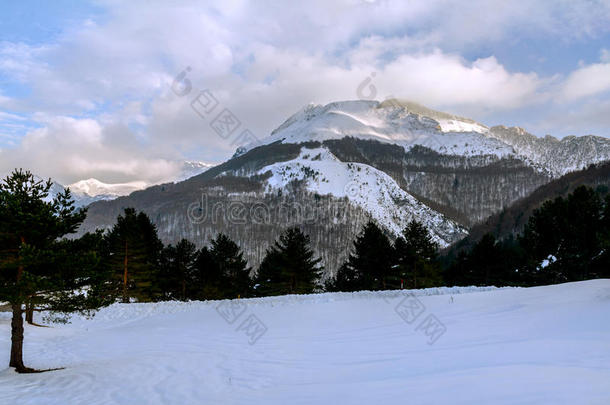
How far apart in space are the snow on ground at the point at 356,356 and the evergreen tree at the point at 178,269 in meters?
18.4

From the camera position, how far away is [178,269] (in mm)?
39656

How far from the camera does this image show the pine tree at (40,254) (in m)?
11.7

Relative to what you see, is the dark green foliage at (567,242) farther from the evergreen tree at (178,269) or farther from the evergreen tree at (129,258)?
the evergreen tree at (129,258)

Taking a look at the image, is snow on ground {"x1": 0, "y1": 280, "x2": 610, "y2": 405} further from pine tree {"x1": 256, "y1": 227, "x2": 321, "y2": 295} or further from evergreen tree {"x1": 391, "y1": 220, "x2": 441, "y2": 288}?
pine tree {"x1": 256, "y1": 227, "x2": 321, "y2": 295}

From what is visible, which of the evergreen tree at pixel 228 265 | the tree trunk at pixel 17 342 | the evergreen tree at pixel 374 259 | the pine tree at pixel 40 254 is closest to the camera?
the pine tree at pixel 40 254

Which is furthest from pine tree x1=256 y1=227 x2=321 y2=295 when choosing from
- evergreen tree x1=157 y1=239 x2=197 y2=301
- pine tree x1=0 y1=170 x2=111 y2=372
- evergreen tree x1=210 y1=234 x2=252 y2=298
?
pine tree x1=0 y1=170 x2=111 y2=372

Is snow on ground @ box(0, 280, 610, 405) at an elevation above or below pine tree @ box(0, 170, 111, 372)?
below

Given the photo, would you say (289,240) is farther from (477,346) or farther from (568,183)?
(568,183)

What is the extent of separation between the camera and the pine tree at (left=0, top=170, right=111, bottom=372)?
11727 millimetres

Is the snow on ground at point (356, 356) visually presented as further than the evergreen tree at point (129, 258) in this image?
No

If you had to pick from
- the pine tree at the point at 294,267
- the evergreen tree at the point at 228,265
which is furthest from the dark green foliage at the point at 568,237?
the evergreen tree at the point at 228,265

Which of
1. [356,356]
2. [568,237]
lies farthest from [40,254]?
[568,237]

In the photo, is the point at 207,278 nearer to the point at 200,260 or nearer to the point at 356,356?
the point at 200,260

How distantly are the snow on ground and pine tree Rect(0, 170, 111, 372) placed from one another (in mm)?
2150
